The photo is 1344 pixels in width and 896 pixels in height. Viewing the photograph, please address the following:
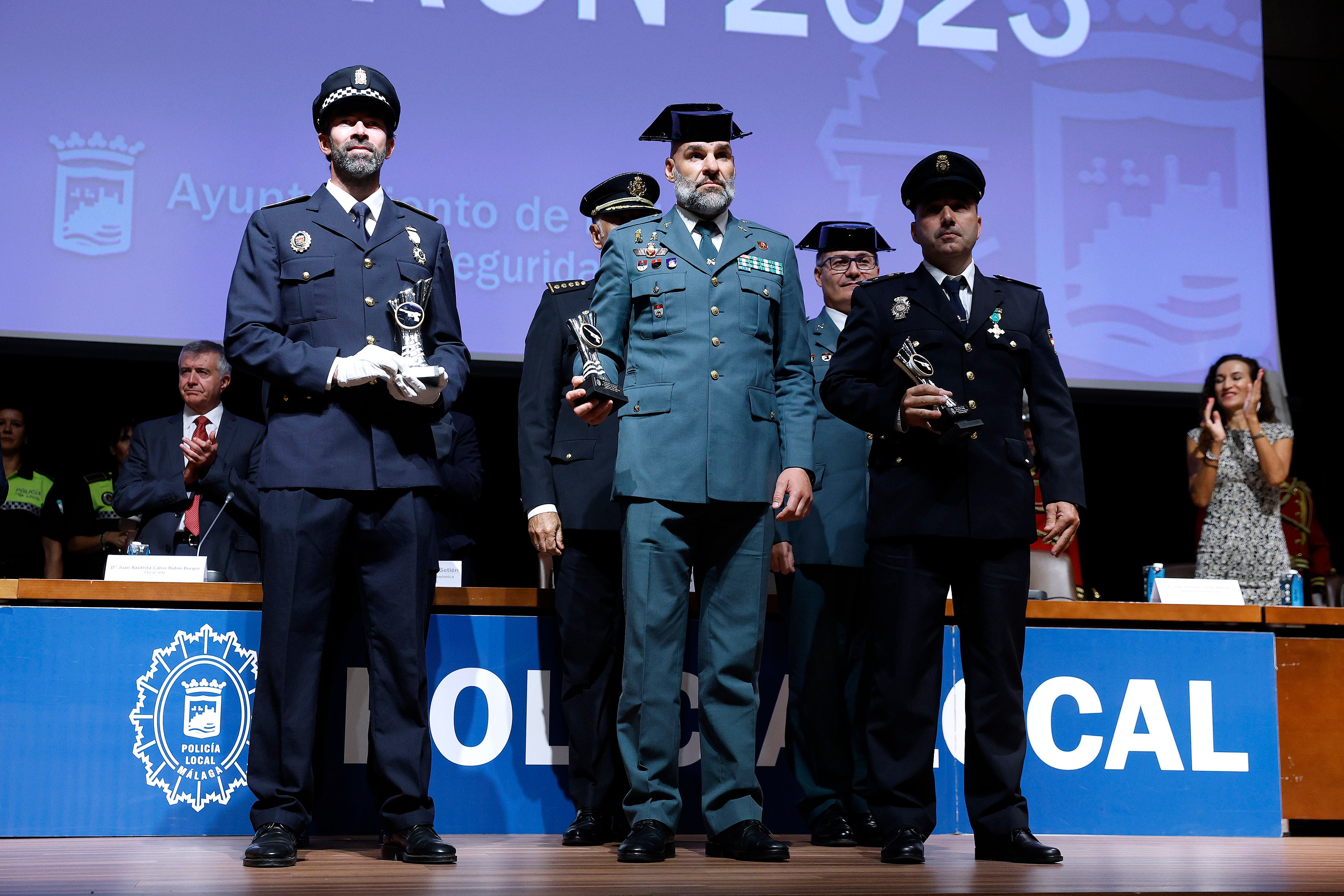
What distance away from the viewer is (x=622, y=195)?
3574 millimetres

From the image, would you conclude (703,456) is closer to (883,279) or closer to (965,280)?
(883,279)

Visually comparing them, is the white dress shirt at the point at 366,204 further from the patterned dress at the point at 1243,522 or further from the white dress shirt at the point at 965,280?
the patterned dress at the point at 1243,522

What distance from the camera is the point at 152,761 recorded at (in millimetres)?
3125

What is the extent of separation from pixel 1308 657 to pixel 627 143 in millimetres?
3191

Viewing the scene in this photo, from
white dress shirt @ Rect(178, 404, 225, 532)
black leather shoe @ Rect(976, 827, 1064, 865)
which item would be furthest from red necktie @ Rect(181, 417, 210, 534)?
black leather shoe @ Rect(976, 827, 1064, 865)

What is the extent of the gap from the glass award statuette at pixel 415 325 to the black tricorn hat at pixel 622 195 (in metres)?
0.89

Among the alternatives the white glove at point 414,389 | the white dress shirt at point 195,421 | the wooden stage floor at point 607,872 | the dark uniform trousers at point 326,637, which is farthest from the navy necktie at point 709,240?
the white dress shirt at point 195,421

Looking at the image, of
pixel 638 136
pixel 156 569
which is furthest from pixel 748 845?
pixel 638 136

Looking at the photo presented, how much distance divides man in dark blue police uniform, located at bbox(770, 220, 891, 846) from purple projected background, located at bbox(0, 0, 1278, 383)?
1.85 meters

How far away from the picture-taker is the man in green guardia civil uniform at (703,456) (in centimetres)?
265

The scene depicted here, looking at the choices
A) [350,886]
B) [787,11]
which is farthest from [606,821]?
[787,11]

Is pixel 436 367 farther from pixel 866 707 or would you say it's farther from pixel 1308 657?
pixel 1308 657

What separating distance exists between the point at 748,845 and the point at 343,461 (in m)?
1.20

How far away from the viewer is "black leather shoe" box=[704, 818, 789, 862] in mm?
2566
